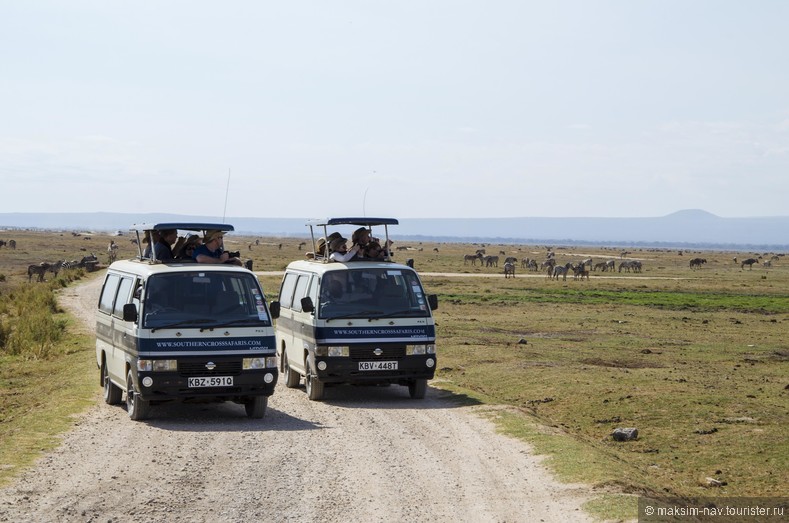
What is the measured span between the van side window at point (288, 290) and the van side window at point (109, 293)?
3293 mm

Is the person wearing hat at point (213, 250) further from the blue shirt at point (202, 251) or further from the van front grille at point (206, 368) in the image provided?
the van front grille at point (206, 368)

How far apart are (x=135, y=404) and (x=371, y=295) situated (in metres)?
4.43

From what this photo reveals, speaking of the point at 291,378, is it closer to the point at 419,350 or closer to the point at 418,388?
the point at 418,388

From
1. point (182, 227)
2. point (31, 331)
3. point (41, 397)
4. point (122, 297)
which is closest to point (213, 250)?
point (182, 227)

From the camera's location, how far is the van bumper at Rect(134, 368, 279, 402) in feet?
46.9

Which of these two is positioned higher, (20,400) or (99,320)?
(99,320)

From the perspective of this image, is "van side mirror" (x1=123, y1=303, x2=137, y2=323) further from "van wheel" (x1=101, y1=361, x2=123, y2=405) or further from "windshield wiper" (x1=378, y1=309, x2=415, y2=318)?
"windshield wiper" (x1=378, y1=309, x2=415, y2=318)

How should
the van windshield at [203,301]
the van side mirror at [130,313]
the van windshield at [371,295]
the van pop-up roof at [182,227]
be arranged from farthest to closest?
the van windshield at [371,295] → the van pop-up roof at [182,227] → the van windshield at [203,301] → the van side mirror at [130,313]

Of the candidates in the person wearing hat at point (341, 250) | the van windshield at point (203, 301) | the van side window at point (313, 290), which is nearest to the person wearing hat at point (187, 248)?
the van windshield at point (203, 301)

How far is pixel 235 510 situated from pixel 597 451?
17.2 ft

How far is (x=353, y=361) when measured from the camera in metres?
16.9

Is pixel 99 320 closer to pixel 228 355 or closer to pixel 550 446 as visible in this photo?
pixel 228 355

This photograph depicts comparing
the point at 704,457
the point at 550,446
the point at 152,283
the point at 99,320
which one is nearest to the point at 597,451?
the point at 550,446

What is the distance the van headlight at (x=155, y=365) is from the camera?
46.9 feet
